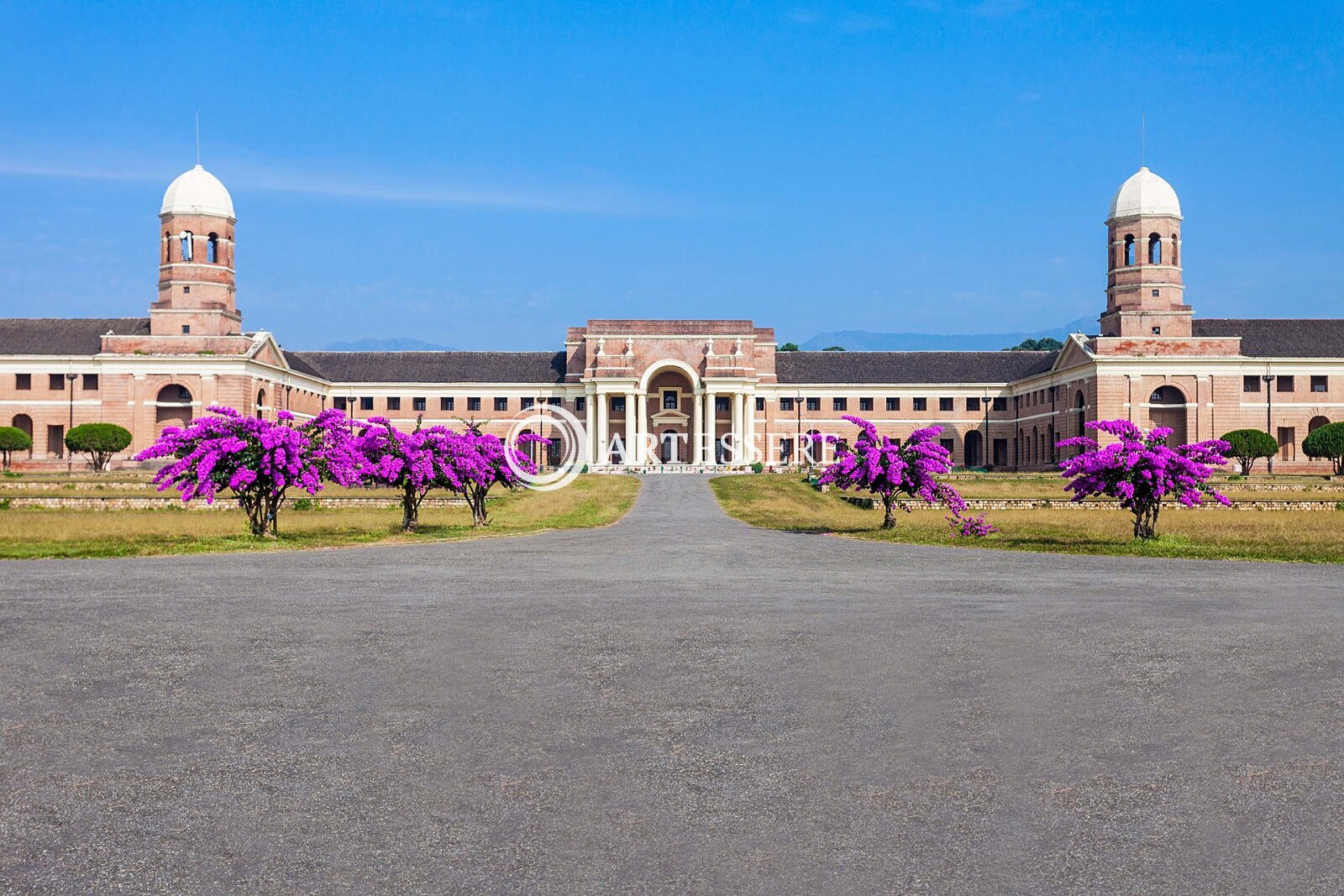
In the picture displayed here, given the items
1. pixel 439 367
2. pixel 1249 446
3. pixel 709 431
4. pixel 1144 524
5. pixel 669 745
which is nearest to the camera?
pixel 669 745

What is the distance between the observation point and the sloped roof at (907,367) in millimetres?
93500

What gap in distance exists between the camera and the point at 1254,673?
1061 cm

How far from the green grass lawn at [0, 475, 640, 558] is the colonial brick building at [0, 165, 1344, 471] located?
1312 inches

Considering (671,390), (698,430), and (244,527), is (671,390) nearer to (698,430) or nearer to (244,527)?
(698,430)

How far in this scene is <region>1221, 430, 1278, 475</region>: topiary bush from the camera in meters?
66.7

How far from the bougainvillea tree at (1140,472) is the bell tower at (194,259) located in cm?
6041

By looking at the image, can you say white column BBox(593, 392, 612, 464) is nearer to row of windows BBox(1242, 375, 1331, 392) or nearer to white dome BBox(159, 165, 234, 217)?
white dome BBox(159, 165, 234, 217)

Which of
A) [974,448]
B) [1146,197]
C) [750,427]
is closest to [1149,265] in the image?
[1146,197]

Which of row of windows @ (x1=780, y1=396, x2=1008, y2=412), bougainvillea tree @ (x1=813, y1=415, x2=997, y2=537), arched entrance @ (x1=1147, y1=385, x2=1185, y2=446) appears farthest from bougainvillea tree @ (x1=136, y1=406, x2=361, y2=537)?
row of windows @ (x1=780, y1=396, x2=1008, y2=412)

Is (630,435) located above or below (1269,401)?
below

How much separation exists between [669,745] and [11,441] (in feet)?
247

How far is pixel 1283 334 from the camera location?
80.3 metres

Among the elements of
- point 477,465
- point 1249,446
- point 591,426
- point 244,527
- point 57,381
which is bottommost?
point 244,527

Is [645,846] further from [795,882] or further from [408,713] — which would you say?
[408,713]
